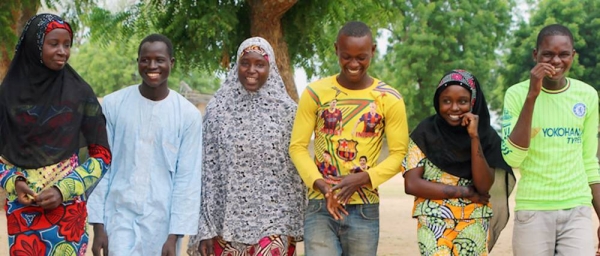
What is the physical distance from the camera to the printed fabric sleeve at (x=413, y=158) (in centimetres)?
452

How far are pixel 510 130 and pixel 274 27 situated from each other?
376cm

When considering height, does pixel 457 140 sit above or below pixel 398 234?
above

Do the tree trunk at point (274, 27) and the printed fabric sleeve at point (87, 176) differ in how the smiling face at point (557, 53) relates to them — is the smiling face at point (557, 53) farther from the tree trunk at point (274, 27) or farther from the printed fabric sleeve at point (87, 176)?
the tree trunk at point (274, 27)

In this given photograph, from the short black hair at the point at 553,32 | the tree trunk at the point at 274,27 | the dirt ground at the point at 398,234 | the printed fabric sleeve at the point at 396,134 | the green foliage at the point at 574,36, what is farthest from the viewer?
the green foliage at the point at 574,36

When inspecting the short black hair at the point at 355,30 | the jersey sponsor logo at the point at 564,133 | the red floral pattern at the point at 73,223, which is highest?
the short black hair at the point at 355,30

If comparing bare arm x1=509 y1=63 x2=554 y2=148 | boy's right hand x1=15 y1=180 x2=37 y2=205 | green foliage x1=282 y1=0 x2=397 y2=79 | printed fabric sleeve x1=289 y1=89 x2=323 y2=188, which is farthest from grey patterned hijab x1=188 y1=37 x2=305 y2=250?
green foliage x1=282 y1=0 x2=397 y2=79

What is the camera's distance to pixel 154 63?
14.8 ft

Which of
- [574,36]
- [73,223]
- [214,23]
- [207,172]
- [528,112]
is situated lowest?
[73,223]

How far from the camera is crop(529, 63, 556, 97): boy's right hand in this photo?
4.34m

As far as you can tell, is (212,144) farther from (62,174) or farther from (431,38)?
(431,38)

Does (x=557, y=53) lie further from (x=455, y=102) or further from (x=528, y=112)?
(x=455, y=102)

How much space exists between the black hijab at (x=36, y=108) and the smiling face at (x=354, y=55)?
1578 millimetres

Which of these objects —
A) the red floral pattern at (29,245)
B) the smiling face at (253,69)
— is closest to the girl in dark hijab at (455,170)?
the smiling face at (253,69)

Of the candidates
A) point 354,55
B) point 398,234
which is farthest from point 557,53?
point 398,234
